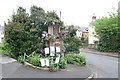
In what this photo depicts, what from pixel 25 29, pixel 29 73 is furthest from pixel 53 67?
pixel 25 29

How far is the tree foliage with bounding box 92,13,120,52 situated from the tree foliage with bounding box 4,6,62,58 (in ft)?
45.1

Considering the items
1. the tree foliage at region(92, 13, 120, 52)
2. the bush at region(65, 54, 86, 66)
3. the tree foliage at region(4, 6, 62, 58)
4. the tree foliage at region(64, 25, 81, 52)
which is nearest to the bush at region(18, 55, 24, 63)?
the tree foliage at region(4, 6, 62, 58)

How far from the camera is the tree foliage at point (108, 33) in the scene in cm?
3108

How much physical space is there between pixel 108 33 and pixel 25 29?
17084 millimetres

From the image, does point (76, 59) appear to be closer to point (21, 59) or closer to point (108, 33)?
point (21, 59)

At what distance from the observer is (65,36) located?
66.0ft

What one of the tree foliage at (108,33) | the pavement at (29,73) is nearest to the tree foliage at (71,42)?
the pavement at (29,73)

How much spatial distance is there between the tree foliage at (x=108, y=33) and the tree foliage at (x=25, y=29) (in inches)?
542

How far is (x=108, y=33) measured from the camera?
31688mm

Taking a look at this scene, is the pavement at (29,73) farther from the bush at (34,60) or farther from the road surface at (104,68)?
the road surface at (104,68)

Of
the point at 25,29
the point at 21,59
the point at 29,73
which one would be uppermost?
the point at 25,29

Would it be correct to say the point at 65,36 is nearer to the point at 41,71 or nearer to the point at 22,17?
the point at 22,17

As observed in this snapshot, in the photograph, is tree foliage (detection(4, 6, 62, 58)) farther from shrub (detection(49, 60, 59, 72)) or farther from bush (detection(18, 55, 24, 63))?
shrub (detection(49, 60, 59, 72))

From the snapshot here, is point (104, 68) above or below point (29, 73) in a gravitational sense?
below
